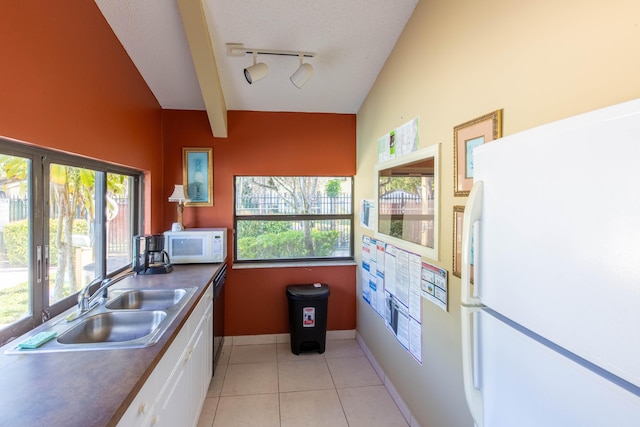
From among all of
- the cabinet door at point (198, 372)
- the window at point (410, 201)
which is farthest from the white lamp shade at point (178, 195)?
the window at point (410, 201)

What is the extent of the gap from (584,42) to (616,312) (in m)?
0.89

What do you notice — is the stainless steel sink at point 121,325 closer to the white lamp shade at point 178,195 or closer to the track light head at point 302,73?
the white lamp shade at point 178,195

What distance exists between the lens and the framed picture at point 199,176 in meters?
3.25

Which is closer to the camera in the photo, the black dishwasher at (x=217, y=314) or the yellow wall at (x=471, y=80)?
the yellow wall at (x=471, y=80)

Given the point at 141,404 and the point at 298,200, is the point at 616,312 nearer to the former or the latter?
the point at 141,404

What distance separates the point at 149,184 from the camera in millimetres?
2938

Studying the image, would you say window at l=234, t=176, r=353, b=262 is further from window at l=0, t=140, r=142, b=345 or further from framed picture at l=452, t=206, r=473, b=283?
framed picture at l=452, t=206, r=473, b=283

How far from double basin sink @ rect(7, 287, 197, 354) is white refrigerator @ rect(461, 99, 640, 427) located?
1.33 metres

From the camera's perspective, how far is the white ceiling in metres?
1.98

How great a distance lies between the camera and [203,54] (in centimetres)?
217

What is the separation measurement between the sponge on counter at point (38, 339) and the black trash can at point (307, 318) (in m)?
1.97

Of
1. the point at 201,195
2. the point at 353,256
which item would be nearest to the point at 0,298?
the point at 201,195

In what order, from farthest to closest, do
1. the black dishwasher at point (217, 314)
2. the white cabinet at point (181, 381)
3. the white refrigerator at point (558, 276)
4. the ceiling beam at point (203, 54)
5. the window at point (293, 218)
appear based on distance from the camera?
1. the window at point (293, 218)
2. the black dishwasher at point (217, 314)
3. the ceiling beam at point (203, 54)
4. the white cabinet at point (181, 381)
5. the white refrigerator at point (558, 276)

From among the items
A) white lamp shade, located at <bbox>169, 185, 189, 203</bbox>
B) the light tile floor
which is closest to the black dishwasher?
the light tile floor
